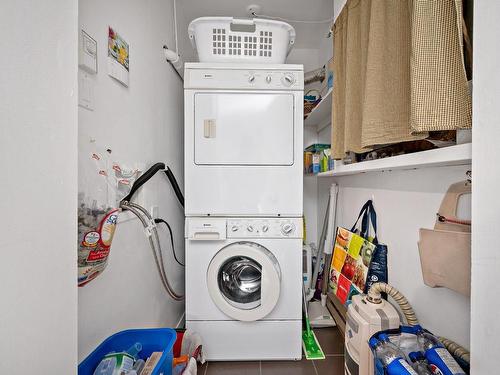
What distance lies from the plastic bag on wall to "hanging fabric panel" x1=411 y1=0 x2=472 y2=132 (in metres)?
1.10

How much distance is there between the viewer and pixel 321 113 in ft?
6.92

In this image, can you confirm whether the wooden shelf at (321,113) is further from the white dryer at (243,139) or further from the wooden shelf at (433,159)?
the wooden shelf at (433,159)

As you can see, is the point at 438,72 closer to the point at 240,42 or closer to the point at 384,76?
the point at 384,76

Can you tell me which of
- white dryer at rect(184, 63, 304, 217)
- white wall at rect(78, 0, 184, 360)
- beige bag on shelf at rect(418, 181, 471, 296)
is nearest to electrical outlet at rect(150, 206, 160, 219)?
white wall at rect(78, 0, 184, 360)

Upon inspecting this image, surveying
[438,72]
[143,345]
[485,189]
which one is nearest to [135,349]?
[143,345]

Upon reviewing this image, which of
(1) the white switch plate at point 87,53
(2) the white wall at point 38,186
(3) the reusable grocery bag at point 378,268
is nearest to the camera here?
(2) the white wall at point 38,186

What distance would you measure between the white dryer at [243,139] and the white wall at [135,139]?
24 cm

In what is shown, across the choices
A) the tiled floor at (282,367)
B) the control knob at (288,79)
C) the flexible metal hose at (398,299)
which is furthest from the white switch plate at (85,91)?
the tiled floor at (282,367)

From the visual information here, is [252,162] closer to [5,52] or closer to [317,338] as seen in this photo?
[5,52]

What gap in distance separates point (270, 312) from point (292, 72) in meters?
1.58

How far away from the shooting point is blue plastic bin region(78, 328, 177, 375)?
34.9 inches

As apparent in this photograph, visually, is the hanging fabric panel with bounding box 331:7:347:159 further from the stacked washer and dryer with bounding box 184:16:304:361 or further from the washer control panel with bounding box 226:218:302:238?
the washer control panel with bounding box 226:218:302:238

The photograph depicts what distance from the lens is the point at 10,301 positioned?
402 mm

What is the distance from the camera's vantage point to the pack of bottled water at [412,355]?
74 centimetres
